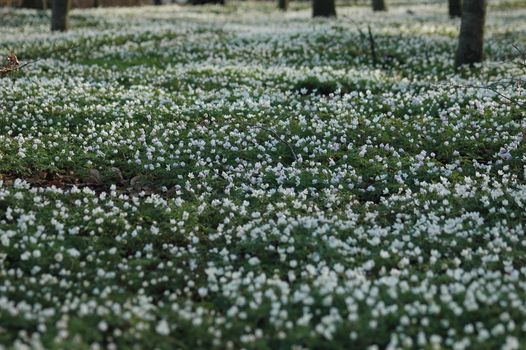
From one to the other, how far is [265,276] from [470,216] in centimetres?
347

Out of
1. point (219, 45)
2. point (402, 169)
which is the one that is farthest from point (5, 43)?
point (402, 169)

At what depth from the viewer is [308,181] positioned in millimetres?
11000

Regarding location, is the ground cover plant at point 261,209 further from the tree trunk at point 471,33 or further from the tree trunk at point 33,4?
the tree trunk at point 33,4

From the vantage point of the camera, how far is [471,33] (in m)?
19.3

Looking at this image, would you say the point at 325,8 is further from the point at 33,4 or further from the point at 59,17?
the point at 33,4

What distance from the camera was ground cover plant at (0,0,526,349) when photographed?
6582 mm

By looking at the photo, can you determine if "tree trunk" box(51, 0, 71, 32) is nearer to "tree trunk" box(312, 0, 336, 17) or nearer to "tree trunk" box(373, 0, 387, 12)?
"tree trunk" box(312, 0, 336, 17)

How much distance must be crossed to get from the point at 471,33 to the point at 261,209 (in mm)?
12406

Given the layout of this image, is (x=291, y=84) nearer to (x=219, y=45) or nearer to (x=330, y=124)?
(x=330, y=124)

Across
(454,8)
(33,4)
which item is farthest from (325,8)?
(33,4)

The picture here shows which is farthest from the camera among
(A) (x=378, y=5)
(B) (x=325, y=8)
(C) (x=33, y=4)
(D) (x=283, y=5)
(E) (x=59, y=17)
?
(D) (x=283, y=5)

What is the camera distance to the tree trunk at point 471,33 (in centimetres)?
1891

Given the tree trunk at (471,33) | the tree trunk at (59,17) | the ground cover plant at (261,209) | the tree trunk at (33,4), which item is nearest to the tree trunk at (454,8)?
the ground cover plant at (261,209)

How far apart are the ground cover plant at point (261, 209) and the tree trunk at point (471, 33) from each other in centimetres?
86
